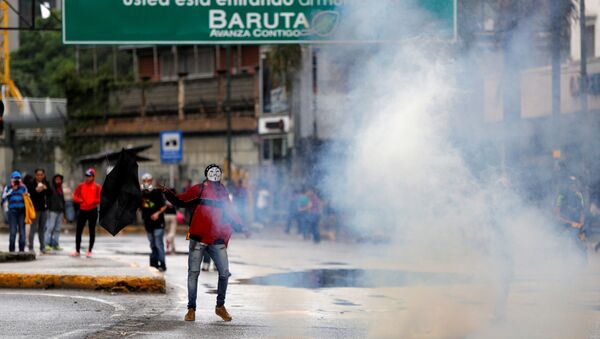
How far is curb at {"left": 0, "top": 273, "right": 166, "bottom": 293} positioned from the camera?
50.6ft

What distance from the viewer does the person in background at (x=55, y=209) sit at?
76.6 feet

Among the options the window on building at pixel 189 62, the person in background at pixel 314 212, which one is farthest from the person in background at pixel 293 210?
the window on building at pixel 189 62

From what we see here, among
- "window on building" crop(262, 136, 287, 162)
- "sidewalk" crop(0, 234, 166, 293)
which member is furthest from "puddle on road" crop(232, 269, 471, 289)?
"window on building" crop(262, 136, 287, 162)

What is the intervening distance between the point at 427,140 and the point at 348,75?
14.2 metres

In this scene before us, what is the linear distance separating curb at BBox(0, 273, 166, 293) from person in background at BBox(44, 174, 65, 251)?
23.8 feet

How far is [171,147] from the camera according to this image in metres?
35.2

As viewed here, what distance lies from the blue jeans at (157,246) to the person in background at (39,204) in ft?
14.7

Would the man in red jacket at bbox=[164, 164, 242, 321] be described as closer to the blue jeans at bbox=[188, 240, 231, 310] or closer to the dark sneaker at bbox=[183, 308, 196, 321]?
the blue jeans at bbox=[188, 240, 231, 310]

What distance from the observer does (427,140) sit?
39.4 ft

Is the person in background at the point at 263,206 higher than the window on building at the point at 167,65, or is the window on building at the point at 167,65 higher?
the window on building at the point at 167,65

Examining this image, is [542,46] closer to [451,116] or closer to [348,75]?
[451,116]

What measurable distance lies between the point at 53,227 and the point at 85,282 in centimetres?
821

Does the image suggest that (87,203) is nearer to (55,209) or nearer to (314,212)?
(55,209)

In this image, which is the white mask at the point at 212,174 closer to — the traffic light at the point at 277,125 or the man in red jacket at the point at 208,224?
the man in red jacket at the point at 208,224
